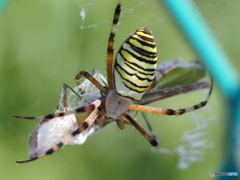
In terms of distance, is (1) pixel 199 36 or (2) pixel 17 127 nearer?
(1) pixel 199 36

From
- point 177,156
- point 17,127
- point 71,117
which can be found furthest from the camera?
point 177,156

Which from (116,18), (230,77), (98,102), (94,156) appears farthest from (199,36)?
(94,156)

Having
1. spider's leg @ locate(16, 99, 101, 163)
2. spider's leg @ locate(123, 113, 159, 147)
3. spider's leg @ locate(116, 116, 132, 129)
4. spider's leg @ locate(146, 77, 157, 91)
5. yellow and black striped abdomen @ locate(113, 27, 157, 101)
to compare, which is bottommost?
spider's leg @ locate(123, 113, 159, 147)

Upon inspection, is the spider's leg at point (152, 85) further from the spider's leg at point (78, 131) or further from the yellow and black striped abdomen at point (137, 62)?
the spider's leg at point (78, 131)

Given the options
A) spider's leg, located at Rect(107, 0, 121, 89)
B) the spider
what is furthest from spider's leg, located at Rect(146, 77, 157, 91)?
spider's leg, located at Rect(107, 0, 121, 89)

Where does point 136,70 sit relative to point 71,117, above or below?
above

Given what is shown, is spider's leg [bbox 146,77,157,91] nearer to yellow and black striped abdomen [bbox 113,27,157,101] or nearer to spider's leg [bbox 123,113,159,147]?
yellow and black striped abdomen [bbox 113,27,157,101]

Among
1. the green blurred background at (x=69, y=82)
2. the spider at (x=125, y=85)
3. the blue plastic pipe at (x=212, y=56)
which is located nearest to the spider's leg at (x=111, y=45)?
the spider at (x=125, y=85)

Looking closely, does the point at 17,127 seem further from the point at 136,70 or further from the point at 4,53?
the point at 136,70
